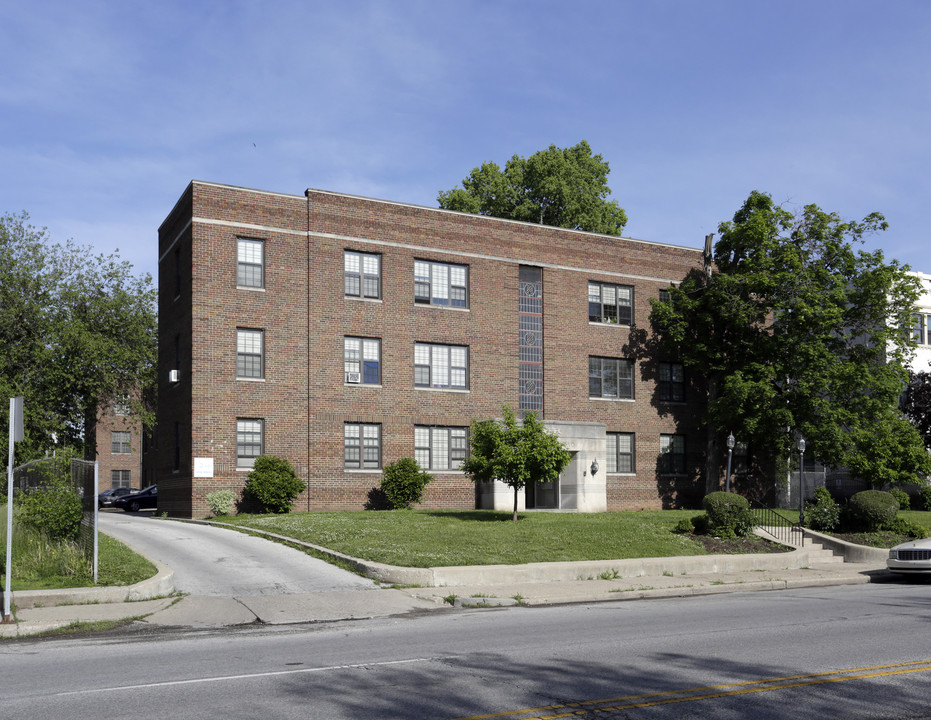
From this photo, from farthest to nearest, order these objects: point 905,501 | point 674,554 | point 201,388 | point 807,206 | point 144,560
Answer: point 905,501 → point 807,206 → point 201,388 → point 674,554 → point 144,560

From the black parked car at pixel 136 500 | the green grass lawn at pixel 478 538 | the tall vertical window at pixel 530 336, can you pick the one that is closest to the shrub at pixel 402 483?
the green grass lawn at pixel 478 538

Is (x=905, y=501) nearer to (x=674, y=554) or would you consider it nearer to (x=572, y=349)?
(x=572, y=349)

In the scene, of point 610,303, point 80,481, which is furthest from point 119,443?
point 80,481

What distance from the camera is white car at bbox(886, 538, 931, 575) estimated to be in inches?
824

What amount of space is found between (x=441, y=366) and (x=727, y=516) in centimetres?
1424

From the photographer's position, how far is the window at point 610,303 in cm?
4000

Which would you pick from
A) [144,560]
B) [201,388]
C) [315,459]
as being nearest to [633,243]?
[315,459]

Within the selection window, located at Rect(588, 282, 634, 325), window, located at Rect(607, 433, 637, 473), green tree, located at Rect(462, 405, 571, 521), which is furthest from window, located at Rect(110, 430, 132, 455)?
green tree, located at Rect(462, 405, 571, 521)

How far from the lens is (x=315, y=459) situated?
33750mm

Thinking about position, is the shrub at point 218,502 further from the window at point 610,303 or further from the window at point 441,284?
the window at point 610,303

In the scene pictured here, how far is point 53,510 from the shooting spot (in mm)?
17516

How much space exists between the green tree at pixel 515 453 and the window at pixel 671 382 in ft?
54.0

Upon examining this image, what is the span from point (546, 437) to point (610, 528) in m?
2.98

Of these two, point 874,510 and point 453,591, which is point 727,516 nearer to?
point 874,510
